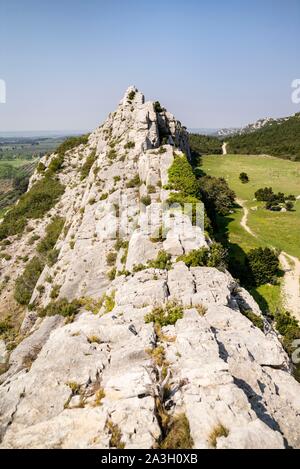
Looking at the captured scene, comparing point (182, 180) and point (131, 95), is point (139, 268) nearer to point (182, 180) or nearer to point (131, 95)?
point (182, 180)

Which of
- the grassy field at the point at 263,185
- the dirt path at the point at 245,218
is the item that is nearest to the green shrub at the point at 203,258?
the grassy field at the point at 263,185

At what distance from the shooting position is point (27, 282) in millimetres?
35594

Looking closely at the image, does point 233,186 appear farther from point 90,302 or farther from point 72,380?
point 72,380

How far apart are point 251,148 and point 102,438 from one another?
13247cm

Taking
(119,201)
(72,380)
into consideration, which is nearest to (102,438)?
(72,380)

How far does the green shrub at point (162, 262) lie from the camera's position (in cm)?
1953

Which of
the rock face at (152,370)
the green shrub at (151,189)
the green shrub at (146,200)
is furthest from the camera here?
the green shrub at (151,189)

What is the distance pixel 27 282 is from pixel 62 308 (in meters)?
14.7

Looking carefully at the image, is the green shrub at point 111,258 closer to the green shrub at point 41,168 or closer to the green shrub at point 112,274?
the green shrub at point 112,274

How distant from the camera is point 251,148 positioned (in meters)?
127

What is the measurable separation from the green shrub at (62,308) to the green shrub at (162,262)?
6831 mm

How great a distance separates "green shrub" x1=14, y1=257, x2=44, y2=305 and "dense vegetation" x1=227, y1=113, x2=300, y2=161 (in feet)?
305

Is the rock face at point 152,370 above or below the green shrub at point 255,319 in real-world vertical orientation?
above

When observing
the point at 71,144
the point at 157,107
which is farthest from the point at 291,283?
the point at 71,144
